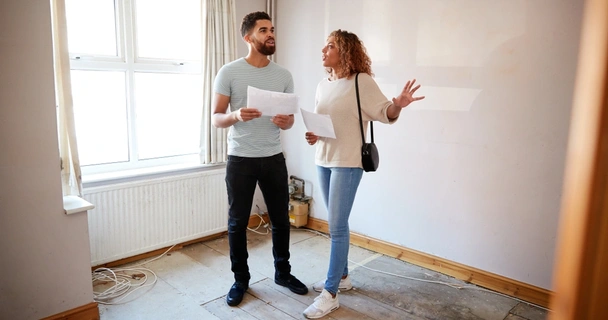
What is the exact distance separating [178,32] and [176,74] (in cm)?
33

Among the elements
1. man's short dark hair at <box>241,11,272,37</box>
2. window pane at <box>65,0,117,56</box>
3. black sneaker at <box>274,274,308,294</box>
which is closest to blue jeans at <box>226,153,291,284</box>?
black sneaker at <box>274,274,308,294</box>

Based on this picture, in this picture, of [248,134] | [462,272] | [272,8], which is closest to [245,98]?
[248,134]

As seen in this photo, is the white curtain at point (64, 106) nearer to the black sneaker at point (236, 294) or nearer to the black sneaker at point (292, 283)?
the black sneaker at point (236, 294)

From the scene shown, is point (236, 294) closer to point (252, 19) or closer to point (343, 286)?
point (343, 286)

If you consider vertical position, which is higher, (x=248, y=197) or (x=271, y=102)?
(x=271, y=102)

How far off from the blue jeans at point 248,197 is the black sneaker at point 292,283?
0.16 meters

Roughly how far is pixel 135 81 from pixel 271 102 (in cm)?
144

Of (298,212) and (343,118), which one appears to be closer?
(343,118)

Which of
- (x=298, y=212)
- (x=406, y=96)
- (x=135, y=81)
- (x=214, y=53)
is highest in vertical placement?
(x=214, y=53)

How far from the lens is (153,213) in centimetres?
296

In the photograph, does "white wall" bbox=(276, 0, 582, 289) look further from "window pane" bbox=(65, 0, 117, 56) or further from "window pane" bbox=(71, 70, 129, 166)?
"window pane" bbox=(71, 70, 129, 166)

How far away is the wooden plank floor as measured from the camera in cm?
229

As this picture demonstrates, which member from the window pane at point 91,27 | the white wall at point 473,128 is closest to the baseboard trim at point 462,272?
the white wall at point 473,128

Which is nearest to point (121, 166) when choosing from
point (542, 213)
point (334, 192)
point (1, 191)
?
point (1, 191)
